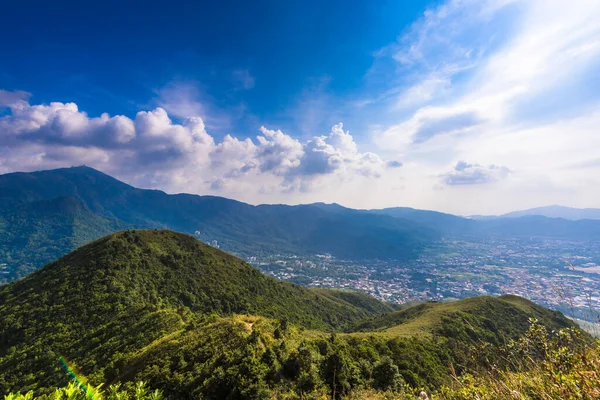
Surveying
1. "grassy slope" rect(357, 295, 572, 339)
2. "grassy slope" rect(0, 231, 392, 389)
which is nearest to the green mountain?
"grassy slope" rect(0, 231, 392, 389)

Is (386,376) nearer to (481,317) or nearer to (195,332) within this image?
(195,332)

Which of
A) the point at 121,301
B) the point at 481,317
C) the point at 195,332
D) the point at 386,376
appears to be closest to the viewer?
the point at 386,376

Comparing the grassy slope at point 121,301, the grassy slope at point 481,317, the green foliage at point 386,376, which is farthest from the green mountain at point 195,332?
the grassy slope at point 481,317

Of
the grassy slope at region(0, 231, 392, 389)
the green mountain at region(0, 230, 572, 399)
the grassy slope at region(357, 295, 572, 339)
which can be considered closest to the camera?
the green mountain at region(0, 230, 572, 399)

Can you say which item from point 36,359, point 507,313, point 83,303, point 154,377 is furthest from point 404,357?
point 507,313

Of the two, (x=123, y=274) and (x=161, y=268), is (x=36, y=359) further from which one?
(x=161, y=268)

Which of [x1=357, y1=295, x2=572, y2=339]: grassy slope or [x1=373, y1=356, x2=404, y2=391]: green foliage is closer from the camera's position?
[x1=373, y1=356, x2=404, y2=391]: green foliage

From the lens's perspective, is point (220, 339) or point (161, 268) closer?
point (220, 339)

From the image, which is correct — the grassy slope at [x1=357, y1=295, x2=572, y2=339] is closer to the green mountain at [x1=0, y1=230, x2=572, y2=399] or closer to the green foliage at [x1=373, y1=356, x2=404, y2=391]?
the green mountain at [x1=0, y1=230, x2=572, y2=399]

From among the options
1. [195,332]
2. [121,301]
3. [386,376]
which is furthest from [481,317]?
[121,301]
